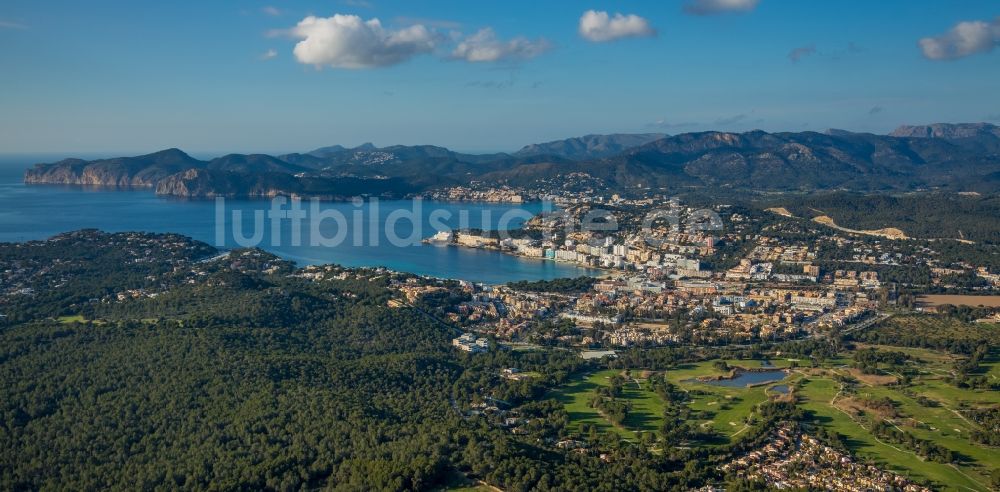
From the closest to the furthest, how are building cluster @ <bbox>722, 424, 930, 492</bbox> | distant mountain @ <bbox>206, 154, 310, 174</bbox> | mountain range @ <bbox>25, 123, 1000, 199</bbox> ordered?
building cluster @ <bbox>722, 424, 930, 492</bbox>, mountain range @ <bbox>25, 123, 1000, 199</bbox>, distant mountain @ <bbox>206, 154, 310, 174</bbox>

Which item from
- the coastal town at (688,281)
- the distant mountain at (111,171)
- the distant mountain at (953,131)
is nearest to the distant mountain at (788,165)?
the distant mountain at (953,131)

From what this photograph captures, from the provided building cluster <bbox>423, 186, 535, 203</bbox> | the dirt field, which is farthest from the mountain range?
the dirt field

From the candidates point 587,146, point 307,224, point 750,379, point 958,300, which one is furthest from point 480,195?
point 587,146

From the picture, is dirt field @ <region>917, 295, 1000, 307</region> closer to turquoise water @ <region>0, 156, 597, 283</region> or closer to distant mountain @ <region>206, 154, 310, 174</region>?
turquoise water @ <region>0, 156, 597, 283</region>

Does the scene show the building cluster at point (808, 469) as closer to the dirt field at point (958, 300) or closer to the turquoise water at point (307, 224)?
the dirt field at point (958, 300)

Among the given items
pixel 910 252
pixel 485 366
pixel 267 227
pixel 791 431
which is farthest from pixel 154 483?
pixel 267 227

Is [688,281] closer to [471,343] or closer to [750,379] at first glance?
[750,379]
